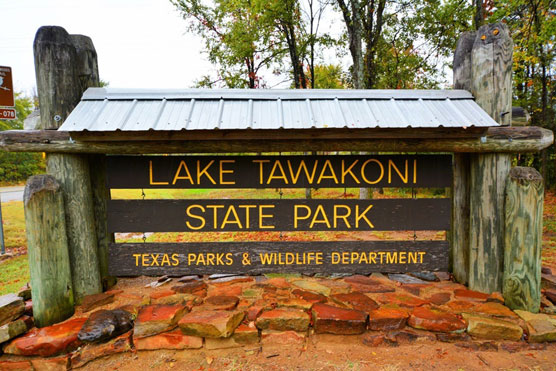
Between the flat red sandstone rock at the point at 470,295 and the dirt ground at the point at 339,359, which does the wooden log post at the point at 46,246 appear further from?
the flat red sandstone rock at the point at 470,295

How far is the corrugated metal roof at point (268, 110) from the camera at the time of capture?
270 centimetres

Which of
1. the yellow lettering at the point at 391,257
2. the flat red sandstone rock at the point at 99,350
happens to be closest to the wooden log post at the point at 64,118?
the flat red sandstone rock at the point at 99,350

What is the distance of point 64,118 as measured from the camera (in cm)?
310

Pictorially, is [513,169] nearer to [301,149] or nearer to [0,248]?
[301,149]

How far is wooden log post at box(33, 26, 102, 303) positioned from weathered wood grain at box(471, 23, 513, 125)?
418 cm

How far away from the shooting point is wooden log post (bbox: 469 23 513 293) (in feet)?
10.3

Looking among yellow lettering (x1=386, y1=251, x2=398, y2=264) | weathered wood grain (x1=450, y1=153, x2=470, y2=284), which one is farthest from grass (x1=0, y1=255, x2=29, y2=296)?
weathered wood grain (x1=450, y1=153, x2=470, y2=284)

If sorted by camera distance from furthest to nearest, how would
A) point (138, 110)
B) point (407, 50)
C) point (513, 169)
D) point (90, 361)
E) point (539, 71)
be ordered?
point (407, 50) < point (539, 71) < point (513, 169) < point (138, 110) < point (90, 361)

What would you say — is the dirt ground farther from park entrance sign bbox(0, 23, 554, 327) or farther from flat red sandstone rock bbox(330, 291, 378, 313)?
park entrance sign bbox(0, 23, 554, 327)

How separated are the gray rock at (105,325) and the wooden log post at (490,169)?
3638 millimetres

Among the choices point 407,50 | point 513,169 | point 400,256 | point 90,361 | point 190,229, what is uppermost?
point 407,50

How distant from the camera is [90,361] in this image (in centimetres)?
264

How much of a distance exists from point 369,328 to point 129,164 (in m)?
2.90

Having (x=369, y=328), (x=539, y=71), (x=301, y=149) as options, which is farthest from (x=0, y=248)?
(x=539, y=71)
